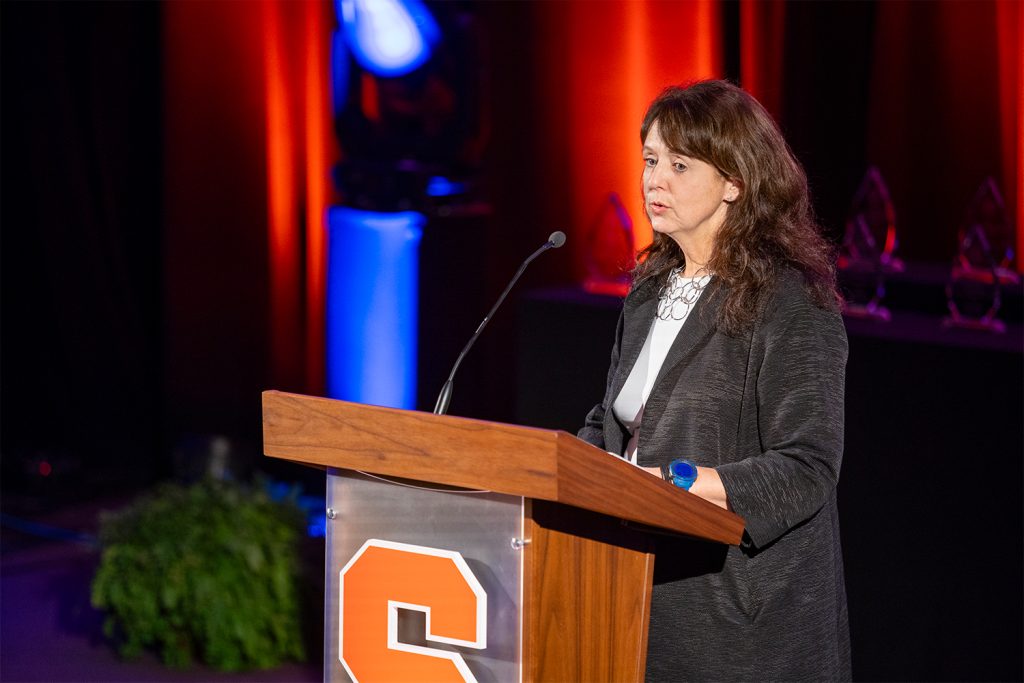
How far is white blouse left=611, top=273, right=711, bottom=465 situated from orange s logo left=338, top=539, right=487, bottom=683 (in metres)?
0.40

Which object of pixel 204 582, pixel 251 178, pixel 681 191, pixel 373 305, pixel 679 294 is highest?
pixel 681 191

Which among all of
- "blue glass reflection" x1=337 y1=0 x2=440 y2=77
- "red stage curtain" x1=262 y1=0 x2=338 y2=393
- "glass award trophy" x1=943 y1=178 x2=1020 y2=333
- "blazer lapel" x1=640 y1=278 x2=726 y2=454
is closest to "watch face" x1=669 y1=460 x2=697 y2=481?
"blazer lapel" x1=640 y1=278 x2=726 y2=454

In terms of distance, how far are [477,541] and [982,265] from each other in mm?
1841

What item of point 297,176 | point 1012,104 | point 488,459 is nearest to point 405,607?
Answer: point 488,459

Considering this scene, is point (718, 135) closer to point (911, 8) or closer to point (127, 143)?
point (911, 8)

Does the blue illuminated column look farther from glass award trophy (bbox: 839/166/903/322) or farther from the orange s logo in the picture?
the orange s logo

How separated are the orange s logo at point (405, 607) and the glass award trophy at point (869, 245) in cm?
182

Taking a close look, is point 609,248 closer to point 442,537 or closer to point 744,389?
point 744,389

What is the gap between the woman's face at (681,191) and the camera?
1736mm

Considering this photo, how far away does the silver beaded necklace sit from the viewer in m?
1.80

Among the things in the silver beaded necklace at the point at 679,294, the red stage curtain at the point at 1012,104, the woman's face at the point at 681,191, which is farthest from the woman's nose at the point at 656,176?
the red stage curtain at the point at 1012,104

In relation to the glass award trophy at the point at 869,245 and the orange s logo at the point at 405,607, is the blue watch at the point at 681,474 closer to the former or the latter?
the orange s logo at the point at 405,607

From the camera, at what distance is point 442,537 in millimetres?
1490

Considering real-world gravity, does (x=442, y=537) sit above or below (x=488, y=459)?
→ below
